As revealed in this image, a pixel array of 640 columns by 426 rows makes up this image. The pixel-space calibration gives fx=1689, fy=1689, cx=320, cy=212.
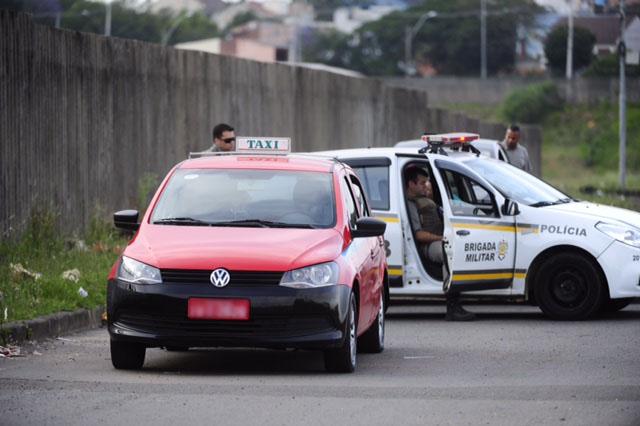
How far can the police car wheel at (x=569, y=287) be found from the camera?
16234 mm

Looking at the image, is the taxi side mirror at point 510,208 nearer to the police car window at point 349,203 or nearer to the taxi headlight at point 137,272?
the police car window at point 349,203

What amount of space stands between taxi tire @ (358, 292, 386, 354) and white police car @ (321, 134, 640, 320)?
292cm

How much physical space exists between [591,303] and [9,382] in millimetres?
7114

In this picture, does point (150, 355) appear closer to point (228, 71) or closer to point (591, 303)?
point (591, 303)

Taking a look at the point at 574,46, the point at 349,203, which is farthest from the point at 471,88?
the point at 349,203

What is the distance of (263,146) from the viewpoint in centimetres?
1367

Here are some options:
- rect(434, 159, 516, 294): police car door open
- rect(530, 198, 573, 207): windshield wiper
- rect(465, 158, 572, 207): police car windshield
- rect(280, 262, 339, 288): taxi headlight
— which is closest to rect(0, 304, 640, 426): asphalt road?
rect(280, 262, 339, 288): taxi headlight

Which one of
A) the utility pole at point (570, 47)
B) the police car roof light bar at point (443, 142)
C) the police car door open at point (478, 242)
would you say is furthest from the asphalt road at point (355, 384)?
the utility pole at point (570, 47)

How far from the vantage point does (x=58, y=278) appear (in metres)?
15.9

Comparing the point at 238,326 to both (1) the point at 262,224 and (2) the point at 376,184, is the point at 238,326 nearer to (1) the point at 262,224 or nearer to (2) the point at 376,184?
(1) the point at 262,224

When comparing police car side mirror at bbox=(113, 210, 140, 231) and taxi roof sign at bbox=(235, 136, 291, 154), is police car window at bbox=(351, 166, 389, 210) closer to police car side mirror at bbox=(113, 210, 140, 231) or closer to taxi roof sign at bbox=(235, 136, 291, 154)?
taxi roof sign at bbox=(235, 136, 291, 154)

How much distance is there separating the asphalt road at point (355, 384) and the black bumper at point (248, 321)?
10.7 inches

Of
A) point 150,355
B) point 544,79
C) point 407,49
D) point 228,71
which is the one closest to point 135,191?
point 228,71

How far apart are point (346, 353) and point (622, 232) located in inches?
218
